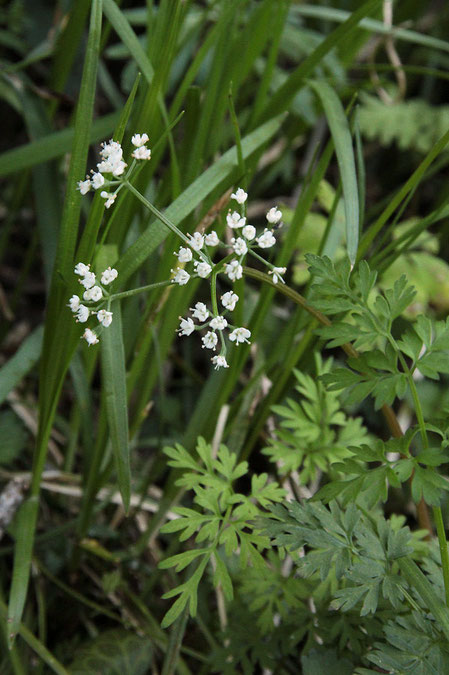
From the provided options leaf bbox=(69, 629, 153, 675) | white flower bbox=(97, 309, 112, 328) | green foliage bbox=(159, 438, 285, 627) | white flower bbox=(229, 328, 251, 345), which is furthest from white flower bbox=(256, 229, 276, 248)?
leaf bbox=(69, 629, 153, 675)

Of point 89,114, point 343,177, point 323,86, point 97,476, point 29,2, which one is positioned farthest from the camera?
point 29,2

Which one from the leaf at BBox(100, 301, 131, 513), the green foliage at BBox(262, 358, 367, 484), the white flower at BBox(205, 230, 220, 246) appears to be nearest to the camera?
the white flower at BBox(205, 230, 220, 246)

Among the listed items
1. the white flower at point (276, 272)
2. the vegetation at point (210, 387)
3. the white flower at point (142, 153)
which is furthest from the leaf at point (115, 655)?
the white flower at point (142, 153)

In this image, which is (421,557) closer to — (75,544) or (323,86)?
(75,544)

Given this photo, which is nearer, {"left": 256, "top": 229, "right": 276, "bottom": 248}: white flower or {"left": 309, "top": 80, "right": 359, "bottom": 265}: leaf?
{"left": 256, "top": 229, "right": 276, "bottom": 248}: white flower

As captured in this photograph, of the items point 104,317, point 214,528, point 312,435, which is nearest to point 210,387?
point 312,435

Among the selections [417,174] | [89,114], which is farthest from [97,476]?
[417,174]

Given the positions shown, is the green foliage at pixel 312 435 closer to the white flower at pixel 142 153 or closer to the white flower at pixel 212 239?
the white flower at pixel 212 239

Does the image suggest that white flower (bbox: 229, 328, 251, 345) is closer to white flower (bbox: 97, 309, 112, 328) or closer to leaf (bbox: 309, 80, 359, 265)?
white flower (bbox: 97, 309, 112, 328)
